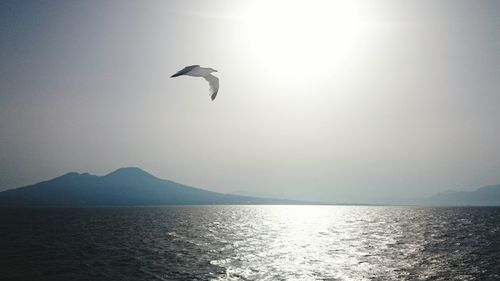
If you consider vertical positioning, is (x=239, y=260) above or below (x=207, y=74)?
below

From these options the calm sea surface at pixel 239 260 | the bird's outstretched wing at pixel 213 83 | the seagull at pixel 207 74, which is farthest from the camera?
the calm sea surface at pixel 239 260

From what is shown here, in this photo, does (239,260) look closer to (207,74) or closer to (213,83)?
(213,83)

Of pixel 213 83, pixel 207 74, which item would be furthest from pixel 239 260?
pixel 207 74

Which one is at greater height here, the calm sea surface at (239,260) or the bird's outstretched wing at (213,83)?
the bird's outstretched wing at (213,83)

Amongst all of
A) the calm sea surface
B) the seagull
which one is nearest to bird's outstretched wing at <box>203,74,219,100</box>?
the seagull

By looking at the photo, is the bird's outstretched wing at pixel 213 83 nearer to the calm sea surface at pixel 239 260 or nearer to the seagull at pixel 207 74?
the seagull at pixel 207 74

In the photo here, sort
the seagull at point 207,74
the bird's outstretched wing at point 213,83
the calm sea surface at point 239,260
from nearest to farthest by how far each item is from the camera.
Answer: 1. the seagull at point 207,74
2. the bird's outstretched wing at point 213,83
3. the calm sea surface at point 239,260

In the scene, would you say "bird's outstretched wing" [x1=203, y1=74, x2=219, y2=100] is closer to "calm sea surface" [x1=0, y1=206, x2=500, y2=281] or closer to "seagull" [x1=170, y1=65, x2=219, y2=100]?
"seagull" [x1=170, y1=65, x2=219, y2=100]

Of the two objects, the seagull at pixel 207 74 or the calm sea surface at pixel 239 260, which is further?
the calm sea surface at pixel 239 260

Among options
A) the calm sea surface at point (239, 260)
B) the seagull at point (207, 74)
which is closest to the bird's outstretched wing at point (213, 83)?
the seagull at point (207, 74)

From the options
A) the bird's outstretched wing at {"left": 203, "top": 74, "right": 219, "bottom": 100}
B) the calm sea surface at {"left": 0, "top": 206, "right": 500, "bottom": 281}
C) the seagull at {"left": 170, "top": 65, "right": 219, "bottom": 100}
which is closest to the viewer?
the seagull at {"left": 170, "top": 65, "right": 219, "bottom": 100}

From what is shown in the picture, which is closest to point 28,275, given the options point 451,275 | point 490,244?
point 451,275

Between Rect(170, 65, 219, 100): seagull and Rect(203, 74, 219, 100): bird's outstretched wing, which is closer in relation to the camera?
Rect(170, 65, 219, 100): seagull

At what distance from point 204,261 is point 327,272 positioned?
1258 centimetres
